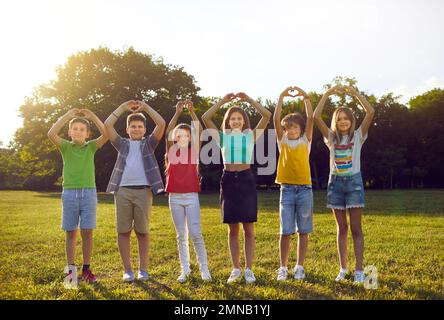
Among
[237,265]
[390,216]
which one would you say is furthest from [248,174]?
[390,216]

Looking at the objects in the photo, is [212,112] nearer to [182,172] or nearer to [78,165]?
[182,172]

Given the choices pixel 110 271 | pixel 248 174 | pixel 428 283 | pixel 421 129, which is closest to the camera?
pixel 428 283

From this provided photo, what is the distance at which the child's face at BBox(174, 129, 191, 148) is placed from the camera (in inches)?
219

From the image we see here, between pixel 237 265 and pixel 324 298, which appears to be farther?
pixel 237 265

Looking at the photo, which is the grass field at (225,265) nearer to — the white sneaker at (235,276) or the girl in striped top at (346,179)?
the white sneaker at (235,276)

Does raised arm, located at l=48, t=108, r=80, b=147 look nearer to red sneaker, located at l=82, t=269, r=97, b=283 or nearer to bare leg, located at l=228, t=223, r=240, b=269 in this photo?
red sneaker, located at l=82, t=269, r=97, b=283

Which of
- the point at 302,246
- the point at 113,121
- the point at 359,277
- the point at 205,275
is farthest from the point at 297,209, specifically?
the point at 113,121

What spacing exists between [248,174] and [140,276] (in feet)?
6.11

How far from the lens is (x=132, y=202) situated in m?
5.40

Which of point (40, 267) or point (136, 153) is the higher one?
point (136, 153)

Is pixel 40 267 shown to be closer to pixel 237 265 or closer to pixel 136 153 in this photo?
pixel 136 153

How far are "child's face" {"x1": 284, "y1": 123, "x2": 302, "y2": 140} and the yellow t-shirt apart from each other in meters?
0.05

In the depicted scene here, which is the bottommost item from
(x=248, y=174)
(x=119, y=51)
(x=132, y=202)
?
(x=132, y=202)

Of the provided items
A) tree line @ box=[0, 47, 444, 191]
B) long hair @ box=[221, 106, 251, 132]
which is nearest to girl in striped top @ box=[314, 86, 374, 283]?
long hair @ box=[221, 106, 251, 132]
